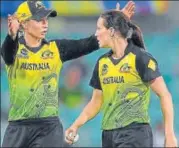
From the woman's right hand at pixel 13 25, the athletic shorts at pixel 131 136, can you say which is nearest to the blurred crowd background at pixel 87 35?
the woman's right hand at pixel 13 25

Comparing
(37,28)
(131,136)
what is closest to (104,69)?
(131,136)

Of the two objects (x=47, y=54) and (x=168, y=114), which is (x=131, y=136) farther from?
(x=47, y=54)

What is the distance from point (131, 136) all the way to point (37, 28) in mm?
1482

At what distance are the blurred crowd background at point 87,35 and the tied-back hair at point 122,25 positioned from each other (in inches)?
218

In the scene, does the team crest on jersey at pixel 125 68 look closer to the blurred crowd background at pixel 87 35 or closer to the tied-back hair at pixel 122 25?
the tied-back hair at pixel 122 25

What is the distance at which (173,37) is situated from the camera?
40.9 ft

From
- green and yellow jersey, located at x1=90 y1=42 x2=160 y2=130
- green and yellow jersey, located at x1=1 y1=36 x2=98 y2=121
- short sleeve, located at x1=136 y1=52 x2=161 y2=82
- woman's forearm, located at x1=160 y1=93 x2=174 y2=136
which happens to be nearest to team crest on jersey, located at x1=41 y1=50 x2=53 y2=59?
green and yellow jersey, located at x1=1 y1=36 x2=98 y2=121

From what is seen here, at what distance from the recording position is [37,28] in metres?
7.32

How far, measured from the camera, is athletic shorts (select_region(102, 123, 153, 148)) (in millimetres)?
6445

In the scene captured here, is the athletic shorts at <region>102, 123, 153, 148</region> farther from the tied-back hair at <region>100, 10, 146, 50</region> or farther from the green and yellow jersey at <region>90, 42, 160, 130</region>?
the tied-back hair at <region>100, 10, 146, 50</region>

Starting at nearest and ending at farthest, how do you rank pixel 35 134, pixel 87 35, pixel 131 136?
pixel 131 136, pixel 35 134, pixel 87 35

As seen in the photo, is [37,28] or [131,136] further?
[37,28]

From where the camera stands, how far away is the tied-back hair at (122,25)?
6.63 meters

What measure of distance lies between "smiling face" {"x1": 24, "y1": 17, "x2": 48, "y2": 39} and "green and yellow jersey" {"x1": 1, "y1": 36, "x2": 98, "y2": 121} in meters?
0.10
